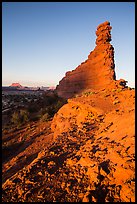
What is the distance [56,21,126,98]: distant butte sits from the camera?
98.5 ft

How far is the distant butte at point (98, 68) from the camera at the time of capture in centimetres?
3004

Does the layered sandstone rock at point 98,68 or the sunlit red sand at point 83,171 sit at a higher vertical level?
the layered sandstone rock at point 98,68

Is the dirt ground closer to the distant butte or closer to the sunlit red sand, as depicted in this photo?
the sunlit red sand

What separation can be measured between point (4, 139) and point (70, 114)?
19.7ft

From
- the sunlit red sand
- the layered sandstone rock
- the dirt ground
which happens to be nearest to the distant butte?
the layered sandstone rock

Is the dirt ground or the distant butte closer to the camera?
the dirt ground

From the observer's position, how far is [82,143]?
564 centimetres

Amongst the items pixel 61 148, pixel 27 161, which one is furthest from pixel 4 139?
pixel 61 148

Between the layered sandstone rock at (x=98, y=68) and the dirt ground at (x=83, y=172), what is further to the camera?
the layered sandstone rock at (x=98, y=68)

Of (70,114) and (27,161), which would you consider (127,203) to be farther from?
(70,114)

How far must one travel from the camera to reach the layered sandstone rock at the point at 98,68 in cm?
3008

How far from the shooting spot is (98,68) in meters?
31.5

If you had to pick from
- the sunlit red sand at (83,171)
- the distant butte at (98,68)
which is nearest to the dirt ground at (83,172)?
the sunlit red sand at (83,171)

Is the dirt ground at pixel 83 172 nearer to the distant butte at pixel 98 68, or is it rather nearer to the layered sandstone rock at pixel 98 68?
the distant butte at pixel 98 68
